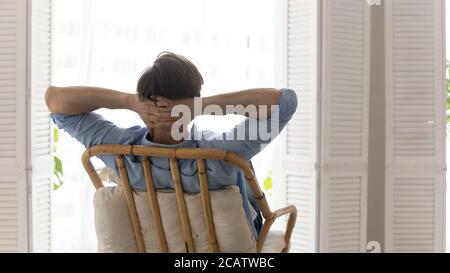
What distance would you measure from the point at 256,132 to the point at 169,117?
29cm

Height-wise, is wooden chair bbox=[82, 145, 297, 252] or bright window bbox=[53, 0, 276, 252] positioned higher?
bright window bbox=[53, 0, 276, 252]

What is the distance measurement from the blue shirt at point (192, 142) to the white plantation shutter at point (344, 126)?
1.13m

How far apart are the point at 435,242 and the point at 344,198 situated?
0.53m

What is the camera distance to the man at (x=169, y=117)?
1.75 metres

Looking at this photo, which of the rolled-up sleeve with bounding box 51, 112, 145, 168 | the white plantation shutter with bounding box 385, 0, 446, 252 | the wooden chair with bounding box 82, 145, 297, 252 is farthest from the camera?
the white plantation shutter with bounding box 385, 0, 446, 252

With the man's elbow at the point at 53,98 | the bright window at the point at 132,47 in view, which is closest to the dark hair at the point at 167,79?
the man's elbow at the point at 53,98

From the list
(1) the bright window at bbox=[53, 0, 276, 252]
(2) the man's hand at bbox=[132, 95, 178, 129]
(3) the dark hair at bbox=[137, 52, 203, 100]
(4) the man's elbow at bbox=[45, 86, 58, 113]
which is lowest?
(2) the man's hand at bbox=[132, 95, 178, 129]

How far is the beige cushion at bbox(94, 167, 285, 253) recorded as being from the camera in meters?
1.77

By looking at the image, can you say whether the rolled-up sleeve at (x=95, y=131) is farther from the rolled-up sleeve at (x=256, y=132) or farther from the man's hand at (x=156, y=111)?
the rolled-up sleeve at (x=256, y=132)

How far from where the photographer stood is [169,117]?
1.81 meters

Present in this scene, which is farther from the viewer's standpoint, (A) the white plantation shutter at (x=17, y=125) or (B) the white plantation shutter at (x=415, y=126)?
(B) the white plantation shutter at (x=415, y=126)

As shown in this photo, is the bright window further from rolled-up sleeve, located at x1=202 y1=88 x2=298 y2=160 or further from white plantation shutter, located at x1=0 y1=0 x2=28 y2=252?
rolled-up sleeve, located at x1=202 y1=88 x2=298 y2=160

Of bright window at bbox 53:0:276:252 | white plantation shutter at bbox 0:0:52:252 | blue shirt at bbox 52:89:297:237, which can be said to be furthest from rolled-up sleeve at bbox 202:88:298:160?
bright window at bbox 53:0:276:252
